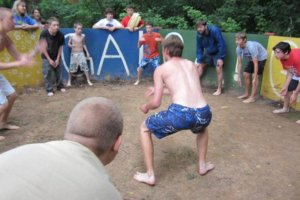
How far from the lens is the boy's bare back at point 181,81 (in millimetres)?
4043

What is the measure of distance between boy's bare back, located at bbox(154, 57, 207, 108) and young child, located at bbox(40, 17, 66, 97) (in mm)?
4605

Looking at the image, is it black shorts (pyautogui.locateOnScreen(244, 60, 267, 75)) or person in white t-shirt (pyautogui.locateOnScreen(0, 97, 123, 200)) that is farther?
black shorts (pyautogui.locateOnScreen(244, 60, 267, 75))

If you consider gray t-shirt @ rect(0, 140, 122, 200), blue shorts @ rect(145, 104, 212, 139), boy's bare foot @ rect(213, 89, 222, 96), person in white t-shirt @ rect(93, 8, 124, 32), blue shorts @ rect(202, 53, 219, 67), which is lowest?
boy's bare foot @ rect(213, 89, 222, 96)

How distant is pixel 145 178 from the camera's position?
4.39 meters

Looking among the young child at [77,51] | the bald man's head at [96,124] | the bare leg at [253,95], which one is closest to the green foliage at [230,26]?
the bare leg at [253,95]

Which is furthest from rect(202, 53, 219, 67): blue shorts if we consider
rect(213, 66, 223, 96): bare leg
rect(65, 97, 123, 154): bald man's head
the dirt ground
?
rect(65, 97, 123, 154): bald man's head

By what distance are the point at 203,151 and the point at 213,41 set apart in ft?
14.5

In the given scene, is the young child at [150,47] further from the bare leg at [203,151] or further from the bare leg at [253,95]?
the bare leg at [203,151]

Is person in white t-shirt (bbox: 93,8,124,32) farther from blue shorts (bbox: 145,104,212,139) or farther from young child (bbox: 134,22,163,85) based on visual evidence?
blue shorts (bbox: 145,104,212,139)

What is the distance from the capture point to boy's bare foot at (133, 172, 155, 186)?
4.34 m

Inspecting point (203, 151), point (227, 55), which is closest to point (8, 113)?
point (203, 151)

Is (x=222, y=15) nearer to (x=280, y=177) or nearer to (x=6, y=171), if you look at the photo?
(x=280, y=177)

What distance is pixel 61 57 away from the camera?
29.5 ft

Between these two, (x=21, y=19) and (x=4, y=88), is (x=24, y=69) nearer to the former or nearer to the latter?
(x=21, y=19)
